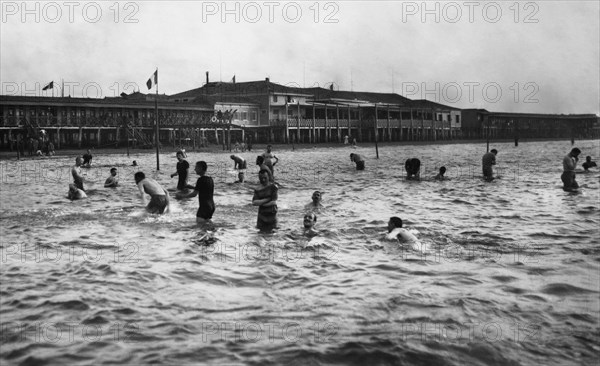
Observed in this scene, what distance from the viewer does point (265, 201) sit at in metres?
10.8

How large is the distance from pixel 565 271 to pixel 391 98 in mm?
79125

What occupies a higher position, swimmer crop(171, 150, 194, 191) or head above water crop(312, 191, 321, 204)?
swimmer crop(171, 150, 194, 191)

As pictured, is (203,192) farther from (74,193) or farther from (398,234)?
(74,193)

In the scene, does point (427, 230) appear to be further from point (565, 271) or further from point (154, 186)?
point (154, 186)

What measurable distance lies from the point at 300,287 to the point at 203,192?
432cm

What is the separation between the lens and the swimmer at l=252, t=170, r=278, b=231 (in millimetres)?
10602

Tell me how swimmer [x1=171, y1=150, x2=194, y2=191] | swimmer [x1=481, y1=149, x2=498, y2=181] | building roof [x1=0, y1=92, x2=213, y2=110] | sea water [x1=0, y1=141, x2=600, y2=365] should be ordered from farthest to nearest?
building roof [x1=0, y1=92, x2=213, y2=110]
swimmer [x1=481, y1=149, x2=498, y2=181]
swimmer [x1=171, y1=150, x2=194, y2=191]
sea water [x1=0, y1=141, x2=600, y2=365]

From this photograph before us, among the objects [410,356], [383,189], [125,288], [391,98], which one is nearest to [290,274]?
[125,288]

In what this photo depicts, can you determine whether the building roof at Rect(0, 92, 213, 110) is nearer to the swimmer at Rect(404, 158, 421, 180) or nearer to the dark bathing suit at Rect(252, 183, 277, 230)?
the swimmer at Rect(404, 158, 421, 180)

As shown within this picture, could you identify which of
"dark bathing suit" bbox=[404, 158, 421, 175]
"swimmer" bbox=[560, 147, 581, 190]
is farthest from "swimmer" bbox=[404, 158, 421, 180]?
"swimmer" bbox=[560, 147, 581, 190]

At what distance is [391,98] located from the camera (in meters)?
86.0

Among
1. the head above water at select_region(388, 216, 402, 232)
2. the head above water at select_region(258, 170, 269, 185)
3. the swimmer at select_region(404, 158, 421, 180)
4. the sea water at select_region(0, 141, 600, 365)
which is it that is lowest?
the sea water at select_region(0, 141, 600, 365)

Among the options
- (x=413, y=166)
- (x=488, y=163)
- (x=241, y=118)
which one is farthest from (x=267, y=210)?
(x=241, y=118)

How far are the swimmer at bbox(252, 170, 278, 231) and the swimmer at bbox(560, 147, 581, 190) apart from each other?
31.4ft
